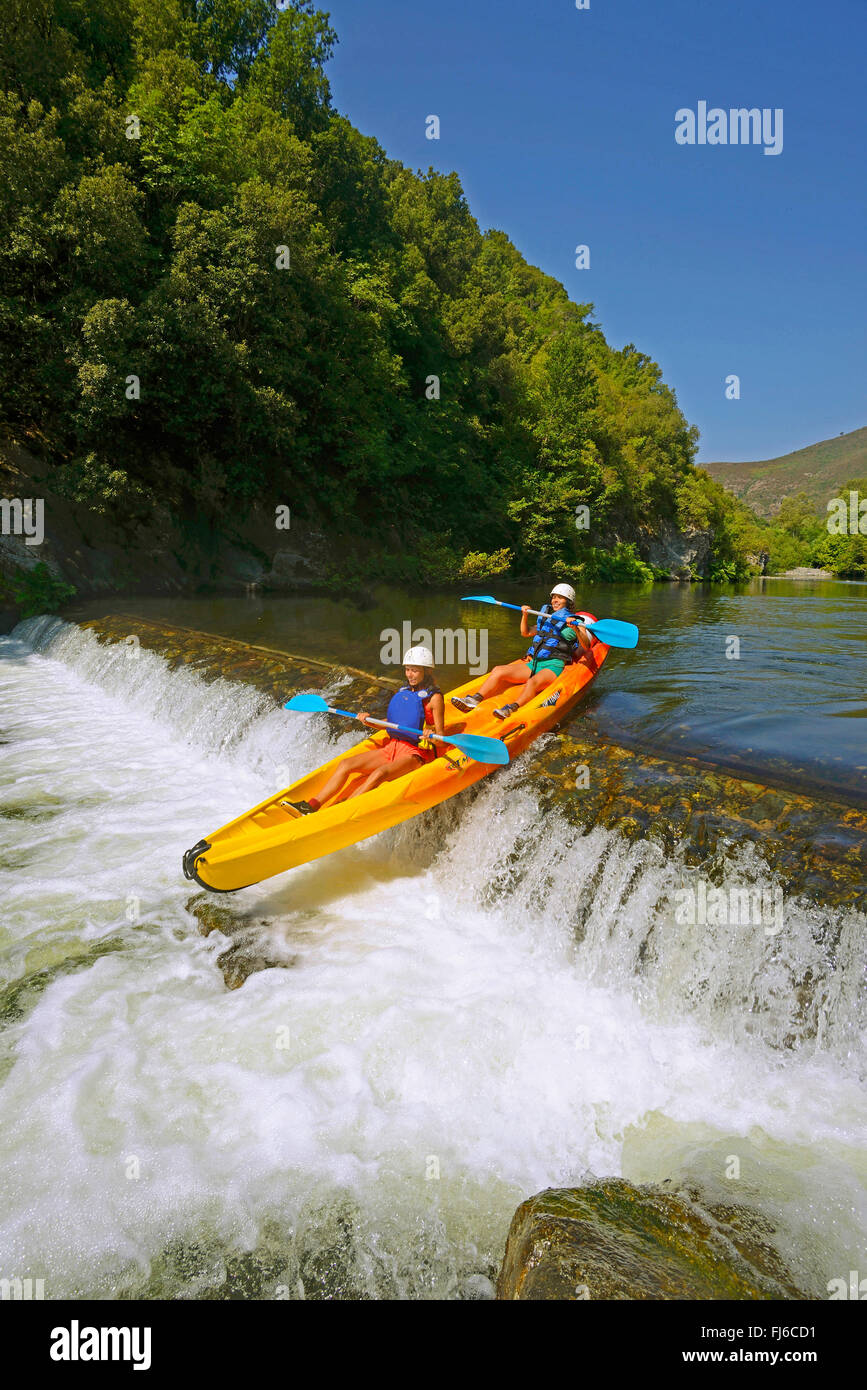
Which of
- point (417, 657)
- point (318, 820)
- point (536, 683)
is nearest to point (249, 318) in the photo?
point (536, 683)

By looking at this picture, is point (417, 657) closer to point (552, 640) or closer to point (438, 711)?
point (438, 711)

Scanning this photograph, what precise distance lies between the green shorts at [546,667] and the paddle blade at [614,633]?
89cm

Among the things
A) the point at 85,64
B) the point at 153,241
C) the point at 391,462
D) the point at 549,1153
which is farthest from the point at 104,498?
the point at 549,1153

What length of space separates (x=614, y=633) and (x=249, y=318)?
45.6 ft

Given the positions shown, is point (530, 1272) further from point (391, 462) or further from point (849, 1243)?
point (391, 462)

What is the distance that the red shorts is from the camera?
5.66 metres

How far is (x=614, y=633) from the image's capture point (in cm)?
828

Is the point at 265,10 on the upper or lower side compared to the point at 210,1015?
upper

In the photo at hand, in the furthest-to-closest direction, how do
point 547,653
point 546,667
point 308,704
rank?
point 547,653 → point 546,667 → point 308,704

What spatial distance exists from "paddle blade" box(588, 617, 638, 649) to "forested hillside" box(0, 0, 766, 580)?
12.5 metres

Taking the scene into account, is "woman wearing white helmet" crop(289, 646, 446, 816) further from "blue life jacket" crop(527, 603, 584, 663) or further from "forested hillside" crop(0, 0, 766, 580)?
"forested hillside" crop(0, 0, 766, 580)

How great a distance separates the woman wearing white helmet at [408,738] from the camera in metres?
5.60

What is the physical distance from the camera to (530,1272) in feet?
7.77
